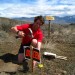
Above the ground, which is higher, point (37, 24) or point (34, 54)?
point (37, 24)

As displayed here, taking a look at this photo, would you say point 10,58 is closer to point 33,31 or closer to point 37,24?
point 33,31

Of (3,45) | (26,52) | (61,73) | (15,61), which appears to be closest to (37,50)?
(26,52)

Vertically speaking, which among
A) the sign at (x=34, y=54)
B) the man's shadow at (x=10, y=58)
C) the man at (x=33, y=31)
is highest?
the man at (x=33, y=31)

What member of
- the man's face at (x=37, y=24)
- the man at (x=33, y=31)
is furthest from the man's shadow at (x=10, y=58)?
the man's face at (x=37, y=24)

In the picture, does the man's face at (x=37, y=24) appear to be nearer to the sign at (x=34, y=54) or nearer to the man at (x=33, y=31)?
the man at (x=33, y=31)

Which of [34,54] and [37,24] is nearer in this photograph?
[34,54]

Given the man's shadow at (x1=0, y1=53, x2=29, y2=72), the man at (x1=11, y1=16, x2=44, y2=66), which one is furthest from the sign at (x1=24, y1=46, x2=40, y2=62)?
the man's shadow at (x1=0, y1=53, x2=29, y2=72)

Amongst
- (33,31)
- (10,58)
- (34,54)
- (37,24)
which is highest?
(37,24)

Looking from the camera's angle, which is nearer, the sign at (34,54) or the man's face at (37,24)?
the sign at (34,54)

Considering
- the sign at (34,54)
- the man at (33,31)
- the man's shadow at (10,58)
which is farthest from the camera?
the man's shadow at (10,58)

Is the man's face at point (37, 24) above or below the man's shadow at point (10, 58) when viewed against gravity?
above

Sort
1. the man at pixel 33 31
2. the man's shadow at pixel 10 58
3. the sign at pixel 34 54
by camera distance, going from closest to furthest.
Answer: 1. the sign at pixel 34 54
2. the man at pixel 33 31
3. the man's shadow at pixel 10 58

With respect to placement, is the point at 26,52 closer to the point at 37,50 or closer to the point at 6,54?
the point at 37,50

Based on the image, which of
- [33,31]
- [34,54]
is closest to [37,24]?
[33,31]
